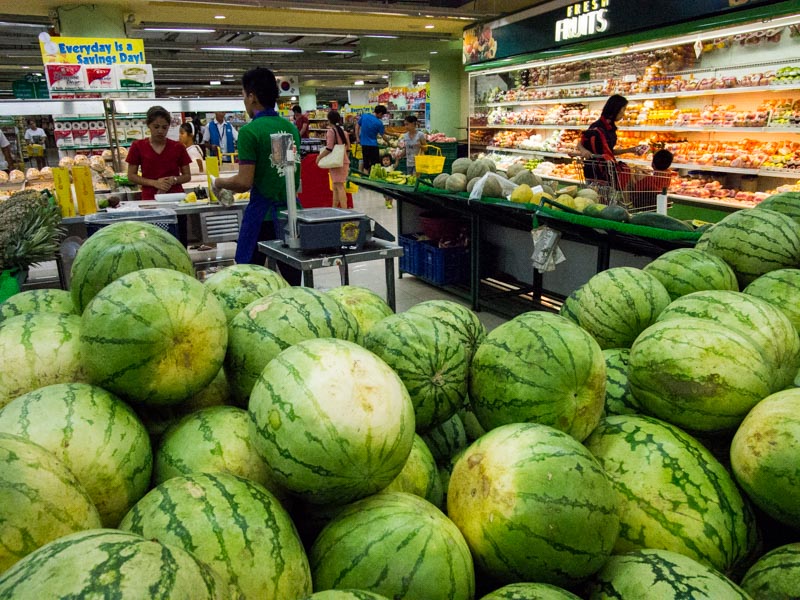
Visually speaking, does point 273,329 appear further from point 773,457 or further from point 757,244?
point 757,244

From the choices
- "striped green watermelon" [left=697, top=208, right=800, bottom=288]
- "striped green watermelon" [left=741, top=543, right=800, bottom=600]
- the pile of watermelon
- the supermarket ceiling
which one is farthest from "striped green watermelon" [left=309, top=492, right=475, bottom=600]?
the supermarket ceiling

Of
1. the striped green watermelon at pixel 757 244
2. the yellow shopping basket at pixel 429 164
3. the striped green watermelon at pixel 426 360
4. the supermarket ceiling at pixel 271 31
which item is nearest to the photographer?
the striped green watermelon at pixel 426 360

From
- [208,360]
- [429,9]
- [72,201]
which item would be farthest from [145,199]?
[429,9]

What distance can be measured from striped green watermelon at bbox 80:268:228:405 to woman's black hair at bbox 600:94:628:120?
6.23 m

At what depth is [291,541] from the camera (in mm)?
844

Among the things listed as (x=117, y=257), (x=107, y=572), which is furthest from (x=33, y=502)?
(x=117, y=257)

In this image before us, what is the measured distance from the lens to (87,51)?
7602 millimetres

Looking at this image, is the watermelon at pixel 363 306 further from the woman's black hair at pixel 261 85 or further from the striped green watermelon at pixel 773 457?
the woman's black hair at pixel 261 85

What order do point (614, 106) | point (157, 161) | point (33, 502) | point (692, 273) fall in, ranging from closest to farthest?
point (33, 502)
point (692, 273)
point (157, 161)
point (614, 106)

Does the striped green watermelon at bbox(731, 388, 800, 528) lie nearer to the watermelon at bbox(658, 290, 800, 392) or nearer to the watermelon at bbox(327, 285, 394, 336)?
the watermelon at bbox(658, 290, 800, 392)

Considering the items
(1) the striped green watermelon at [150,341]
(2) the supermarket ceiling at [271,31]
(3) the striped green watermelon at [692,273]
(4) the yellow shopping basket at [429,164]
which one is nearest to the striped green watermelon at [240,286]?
(1) the striped green watermelon at [150,341]

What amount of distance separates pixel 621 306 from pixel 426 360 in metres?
0.64

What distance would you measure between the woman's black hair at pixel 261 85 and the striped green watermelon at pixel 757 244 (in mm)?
3365

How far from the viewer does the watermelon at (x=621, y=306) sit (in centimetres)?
151
